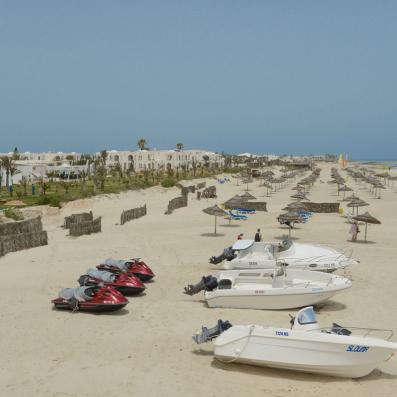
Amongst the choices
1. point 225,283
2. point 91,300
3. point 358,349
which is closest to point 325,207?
point 225,283

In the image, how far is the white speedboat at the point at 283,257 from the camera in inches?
613

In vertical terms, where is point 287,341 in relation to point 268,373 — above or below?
above

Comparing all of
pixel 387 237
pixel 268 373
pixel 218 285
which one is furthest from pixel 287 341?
pixel 387 237

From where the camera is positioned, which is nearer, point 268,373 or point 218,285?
→ point 268,373

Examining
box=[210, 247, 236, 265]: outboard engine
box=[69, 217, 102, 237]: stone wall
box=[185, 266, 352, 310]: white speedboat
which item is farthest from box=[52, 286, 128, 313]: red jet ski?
box=[69, 217, 102, 237]: stone wall

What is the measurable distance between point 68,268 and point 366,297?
1044 cm

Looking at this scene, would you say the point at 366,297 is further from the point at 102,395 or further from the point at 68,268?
the point at 68,268

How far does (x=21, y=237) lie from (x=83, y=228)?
4449 millimetres

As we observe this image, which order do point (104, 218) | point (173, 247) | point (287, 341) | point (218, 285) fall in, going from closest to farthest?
point (287, 341) → point (218, 285) → point (173, 247) → point (104, 218)

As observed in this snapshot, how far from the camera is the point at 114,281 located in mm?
14367

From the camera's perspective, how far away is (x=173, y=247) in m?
22.3

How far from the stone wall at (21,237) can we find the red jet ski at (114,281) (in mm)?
7697

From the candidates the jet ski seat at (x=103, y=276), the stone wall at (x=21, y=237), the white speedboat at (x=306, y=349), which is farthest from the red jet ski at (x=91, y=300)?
the stone wall at (x=21, y=237)

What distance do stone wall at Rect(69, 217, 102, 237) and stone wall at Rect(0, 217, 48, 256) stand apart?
6.73 ft
